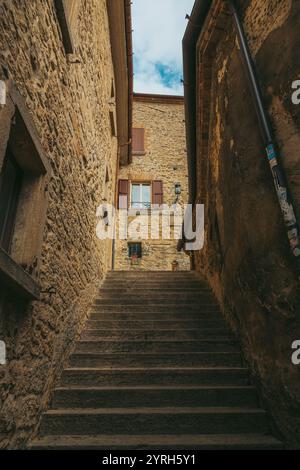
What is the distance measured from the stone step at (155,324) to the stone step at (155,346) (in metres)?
0.36

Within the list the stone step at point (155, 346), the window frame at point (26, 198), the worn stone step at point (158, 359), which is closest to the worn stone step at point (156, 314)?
the stone step at point (155, 346)

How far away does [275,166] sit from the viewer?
238cm

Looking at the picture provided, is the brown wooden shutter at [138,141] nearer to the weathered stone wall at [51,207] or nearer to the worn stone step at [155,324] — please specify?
the weathered stone wall at [51,207]

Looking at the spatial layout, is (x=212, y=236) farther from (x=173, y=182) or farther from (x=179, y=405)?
(x=173, y=182)

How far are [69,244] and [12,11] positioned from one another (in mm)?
2059

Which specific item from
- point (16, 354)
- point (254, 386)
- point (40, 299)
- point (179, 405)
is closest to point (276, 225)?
point (254, 386)

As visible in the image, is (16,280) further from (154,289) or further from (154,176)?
(154,176)

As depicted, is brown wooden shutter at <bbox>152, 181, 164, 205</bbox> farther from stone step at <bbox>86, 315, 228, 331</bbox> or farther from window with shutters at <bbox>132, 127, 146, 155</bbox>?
stone step at <bbox>86, 315, 228, 331</bbox>

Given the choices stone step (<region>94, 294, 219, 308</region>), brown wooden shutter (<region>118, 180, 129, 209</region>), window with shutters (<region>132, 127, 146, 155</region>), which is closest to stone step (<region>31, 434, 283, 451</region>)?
stone step (<region>94, 294, 219, 308</region>)

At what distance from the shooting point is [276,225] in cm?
242

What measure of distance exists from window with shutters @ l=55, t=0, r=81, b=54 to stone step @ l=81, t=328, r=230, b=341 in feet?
10.6

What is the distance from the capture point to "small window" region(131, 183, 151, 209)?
1198cm

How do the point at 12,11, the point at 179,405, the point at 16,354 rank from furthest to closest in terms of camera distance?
1. the point at 179,405
2. the point at 16,354
3. the point at 12,11

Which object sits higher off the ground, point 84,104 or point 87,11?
point 87,11
